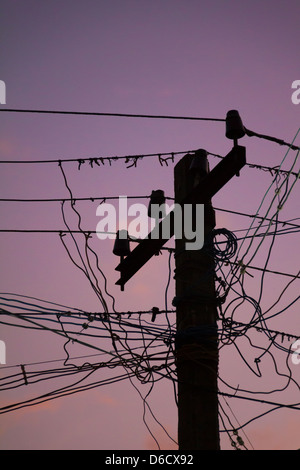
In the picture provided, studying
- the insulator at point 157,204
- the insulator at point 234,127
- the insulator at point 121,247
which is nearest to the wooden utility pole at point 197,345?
the insulator at point 234,127

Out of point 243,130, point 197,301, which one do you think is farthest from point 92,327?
point 243,130

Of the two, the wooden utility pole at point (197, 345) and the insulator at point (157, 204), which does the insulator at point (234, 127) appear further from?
the insulator at point (157, 204)

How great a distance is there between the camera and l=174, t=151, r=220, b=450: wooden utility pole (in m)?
5.19

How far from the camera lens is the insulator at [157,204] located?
701cm

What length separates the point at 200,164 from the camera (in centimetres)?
650

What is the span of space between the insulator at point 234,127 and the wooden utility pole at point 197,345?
59cm

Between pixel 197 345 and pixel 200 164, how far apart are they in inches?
90.1

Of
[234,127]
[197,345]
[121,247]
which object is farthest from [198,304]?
[234,127]

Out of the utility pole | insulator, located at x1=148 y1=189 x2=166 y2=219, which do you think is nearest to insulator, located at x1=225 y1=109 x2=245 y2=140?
the utility pole

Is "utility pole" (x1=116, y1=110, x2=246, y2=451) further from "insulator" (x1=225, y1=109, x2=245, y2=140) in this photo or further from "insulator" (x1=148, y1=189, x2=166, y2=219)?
"insulator" (x1=148, y1=189, x2=166, y2=219)

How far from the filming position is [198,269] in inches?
234

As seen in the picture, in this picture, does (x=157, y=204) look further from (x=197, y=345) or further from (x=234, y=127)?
(x=197, y=345)

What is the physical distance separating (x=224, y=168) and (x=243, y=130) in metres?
0.51
